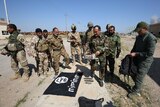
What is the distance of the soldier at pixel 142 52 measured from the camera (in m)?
4.07

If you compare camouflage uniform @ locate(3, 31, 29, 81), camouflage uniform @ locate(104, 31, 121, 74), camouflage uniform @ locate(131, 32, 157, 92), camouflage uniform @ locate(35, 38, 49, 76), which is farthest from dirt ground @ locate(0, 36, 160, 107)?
camouflage uniform @ locate(104, 31, 121, 74)

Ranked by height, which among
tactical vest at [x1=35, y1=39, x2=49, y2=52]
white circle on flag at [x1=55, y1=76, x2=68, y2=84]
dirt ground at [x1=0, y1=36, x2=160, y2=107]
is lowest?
dirt ground at [x1=0, y1=36, x2=160, y2=107]

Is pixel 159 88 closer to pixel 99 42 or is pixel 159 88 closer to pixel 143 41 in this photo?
pixel 143 41

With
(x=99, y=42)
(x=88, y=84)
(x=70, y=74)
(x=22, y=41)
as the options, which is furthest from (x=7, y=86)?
(x=99, y=42)

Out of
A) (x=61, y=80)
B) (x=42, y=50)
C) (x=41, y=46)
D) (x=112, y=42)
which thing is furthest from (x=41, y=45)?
(x=112, y=42)

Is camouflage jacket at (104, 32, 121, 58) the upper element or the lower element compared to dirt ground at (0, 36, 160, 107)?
upper

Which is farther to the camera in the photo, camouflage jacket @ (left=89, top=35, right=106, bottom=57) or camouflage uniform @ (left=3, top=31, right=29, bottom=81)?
camouflage uniform @ (left=3, top=31, right=29, bottom=81)

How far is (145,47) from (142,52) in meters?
0.16

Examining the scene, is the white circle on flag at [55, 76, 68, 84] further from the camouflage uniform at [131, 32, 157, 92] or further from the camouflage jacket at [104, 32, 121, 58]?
the camouflage uniform at [131, 32, 157, 92]

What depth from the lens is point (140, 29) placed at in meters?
4.18

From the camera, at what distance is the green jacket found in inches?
159

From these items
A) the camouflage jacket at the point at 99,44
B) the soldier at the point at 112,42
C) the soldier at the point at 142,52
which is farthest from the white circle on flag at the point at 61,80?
the soldier at the point at 142,52

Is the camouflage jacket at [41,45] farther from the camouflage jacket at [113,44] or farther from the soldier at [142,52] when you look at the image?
the soldier at [142,52]

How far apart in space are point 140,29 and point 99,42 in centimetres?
132
